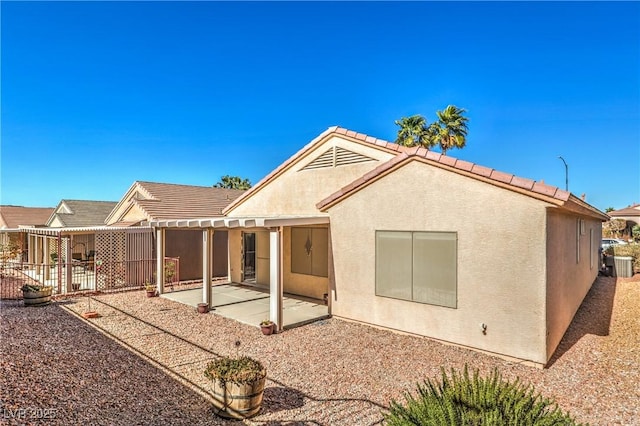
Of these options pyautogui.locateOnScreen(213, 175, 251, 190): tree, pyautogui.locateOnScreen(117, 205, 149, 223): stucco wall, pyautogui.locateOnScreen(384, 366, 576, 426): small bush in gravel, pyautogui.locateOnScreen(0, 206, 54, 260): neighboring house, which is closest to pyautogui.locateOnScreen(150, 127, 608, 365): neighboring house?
pyautogui.locateOnScreen(384, 366, 576, 426): small bush in gravel

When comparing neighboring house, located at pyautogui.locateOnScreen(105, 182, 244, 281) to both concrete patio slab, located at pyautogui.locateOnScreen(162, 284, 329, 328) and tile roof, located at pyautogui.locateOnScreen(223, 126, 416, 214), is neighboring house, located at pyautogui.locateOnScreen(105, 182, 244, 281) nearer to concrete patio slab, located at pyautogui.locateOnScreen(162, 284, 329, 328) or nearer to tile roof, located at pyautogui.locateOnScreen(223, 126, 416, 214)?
concrete patio slab, located at pyautogui.locateOnScreen(162, 284, 329, 328)

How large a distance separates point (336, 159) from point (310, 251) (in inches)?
145

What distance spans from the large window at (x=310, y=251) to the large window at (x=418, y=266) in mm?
3467

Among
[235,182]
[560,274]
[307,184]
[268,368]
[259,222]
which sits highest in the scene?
[235,182]

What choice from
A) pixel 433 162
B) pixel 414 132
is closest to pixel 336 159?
pixel 433 162

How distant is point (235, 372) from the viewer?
213 inches

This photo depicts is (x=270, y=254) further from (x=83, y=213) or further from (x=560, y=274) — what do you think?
(x=83, y=213)

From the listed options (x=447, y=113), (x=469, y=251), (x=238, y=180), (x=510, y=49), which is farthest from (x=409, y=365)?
(x=238, y=180)

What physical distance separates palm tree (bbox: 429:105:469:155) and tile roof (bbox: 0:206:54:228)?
40.9 m

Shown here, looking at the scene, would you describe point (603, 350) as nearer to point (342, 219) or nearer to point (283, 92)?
point (342, 219)

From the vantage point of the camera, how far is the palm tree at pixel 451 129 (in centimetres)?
2892

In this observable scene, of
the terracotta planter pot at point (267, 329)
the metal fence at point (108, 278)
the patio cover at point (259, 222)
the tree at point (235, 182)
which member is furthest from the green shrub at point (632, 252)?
the tree at point (235, 182)

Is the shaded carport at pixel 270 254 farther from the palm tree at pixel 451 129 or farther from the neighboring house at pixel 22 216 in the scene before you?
the neighboring house at pixel 22 216

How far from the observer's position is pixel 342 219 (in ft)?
36.1
